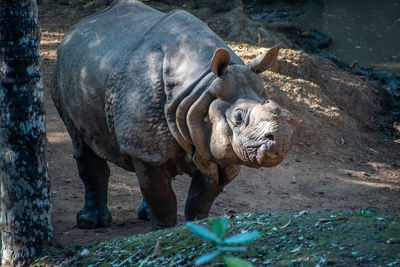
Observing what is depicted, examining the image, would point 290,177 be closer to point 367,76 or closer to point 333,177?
point 333,177

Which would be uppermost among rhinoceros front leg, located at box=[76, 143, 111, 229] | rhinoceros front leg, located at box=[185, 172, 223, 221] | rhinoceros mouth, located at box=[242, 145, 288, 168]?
rhinoceros mouth, located at box=[242, 145, 288, 168]

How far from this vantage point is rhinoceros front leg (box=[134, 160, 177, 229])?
545 cm

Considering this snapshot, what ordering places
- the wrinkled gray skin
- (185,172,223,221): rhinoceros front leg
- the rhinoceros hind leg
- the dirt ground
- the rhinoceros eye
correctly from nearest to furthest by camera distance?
the rhinoceros eye < the wrinkled gray skin < (185,172,223,221): rhinoceros front leg < the rhinoceros hind leg < the dirt ground

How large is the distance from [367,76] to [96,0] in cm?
657

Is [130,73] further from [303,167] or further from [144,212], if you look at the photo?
[303,167]

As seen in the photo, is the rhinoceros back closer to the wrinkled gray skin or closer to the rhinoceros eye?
the wrinkled gray skin

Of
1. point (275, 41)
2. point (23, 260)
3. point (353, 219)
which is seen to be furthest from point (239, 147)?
point (275, 41)

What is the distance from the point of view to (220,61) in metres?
4.86

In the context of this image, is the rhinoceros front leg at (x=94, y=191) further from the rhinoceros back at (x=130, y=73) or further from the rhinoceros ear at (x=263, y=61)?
the rhinoceros ear at (x=263, y=61)

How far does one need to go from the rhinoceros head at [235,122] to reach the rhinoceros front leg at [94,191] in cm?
178

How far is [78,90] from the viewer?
5.95m

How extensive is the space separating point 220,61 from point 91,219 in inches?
106

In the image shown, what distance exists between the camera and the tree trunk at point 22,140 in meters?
4.48

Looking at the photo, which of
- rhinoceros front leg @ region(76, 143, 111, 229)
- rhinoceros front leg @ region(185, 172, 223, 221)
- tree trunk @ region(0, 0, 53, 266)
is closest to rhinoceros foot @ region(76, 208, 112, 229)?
rhinoceros front leg @ region(76, 143, 111, 229)
